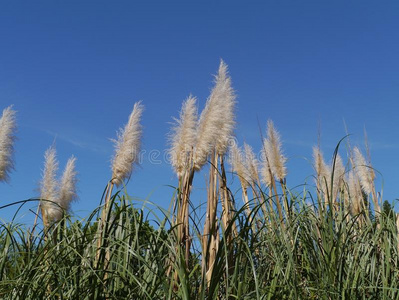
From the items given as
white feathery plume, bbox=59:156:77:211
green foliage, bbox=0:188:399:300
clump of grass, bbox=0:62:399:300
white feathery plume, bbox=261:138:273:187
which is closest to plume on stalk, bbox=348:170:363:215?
clump of grass, bbox=0:62:399:300

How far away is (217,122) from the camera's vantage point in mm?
3504

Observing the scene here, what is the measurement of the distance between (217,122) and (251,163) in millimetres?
1060

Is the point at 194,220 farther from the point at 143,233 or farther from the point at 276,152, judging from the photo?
the point at 276,152

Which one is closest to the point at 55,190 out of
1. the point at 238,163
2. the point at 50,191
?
the point at 50,191

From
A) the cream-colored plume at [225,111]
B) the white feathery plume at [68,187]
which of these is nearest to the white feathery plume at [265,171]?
the cream-colored plume at [225,111]

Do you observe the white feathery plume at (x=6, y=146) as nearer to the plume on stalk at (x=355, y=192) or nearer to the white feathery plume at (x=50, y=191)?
the white feathery plume at (x=50, y=191)

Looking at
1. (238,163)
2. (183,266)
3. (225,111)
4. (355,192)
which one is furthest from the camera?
(355,192)

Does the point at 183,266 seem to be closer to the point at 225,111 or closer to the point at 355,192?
the point at 225,111

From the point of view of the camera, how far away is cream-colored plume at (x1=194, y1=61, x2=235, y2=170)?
3.46 m

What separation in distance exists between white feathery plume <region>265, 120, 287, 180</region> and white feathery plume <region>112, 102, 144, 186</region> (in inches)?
47.3

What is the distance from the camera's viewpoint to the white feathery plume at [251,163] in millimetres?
4387

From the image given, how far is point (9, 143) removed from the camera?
5.01 m

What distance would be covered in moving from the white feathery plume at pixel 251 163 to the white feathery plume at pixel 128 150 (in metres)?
1.03

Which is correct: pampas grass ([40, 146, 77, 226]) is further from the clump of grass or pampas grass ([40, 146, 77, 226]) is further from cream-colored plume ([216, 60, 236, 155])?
cream-colored plume ([216, 60, 236, 155])
